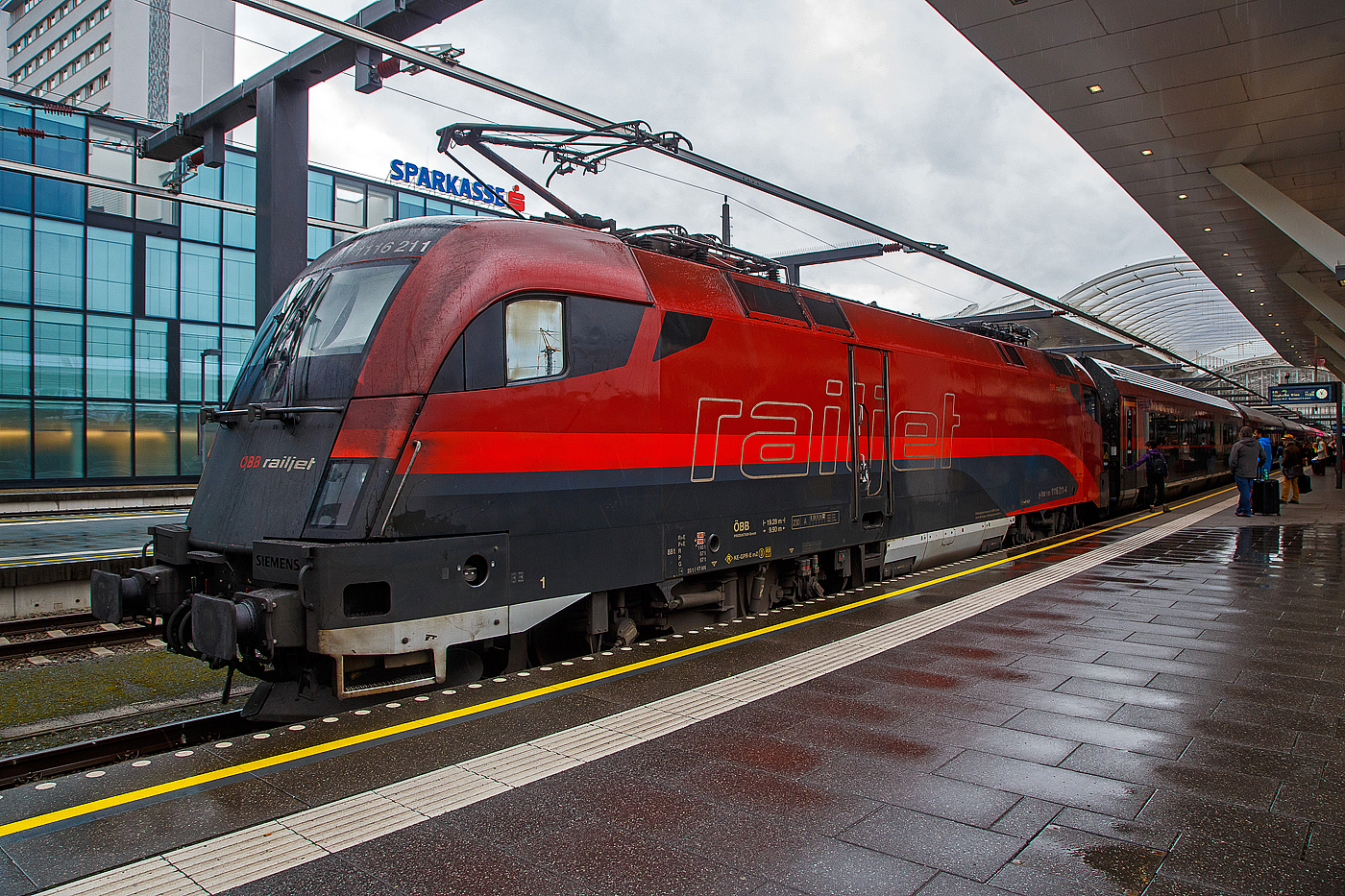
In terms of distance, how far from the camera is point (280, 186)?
32.1 feet

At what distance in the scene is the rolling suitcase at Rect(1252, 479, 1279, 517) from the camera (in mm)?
17250

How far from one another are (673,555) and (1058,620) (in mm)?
3586

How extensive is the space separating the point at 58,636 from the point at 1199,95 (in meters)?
15.4

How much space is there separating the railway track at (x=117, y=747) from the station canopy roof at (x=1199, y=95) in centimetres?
971

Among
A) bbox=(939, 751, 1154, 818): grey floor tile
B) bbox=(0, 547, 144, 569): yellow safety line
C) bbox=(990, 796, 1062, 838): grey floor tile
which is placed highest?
bbox=(0, 547, 144, 569): yellow safety line

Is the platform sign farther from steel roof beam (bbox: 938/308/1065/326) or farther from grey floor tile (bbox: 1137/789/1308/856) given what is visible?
grey floor tile (bbox: 1137/789/1308/856)

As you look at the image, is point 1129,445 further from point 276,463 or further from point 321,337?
point 276,463

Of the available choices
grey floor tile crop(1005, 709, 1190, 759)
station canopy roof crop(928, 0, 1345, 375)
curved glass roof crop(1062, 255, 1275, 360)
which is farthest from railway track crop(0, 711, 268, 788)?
curved glass roof crop(1062, 255, 1275, 360)

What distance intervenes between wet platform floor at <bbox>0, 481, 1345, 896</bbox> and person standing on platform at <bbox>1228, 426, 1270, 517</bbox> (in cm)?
1212

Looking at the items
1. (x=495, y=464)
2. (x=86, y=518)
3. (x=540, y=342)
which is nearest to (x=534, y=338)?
(x=540, y=342)

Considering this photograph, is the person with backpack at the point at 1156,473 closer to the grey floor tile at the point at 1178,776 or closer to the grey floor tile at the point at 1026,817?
the grey floor tile at the point at 1178,776

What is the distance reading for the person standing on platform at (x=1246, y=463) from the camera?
16.8 metres

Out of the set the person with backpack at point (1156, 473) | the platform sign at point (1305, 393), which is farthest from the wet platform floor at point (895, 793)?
the platform sign at point (1305, 393)

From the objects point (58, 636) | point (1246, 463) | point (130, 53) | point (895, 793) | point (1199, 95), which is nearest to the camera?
point (895, 793)
